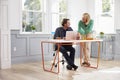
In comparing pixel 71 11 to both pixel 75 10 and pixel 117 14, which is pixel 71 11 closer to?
pixel 75 10

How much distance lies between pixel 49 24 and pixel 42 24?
221mm

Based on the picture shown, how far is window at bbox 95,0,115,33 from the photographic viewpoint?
689 cm

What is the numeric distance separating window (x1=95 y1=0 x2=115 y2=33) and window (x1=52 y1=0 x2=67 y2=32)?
114 centimetres

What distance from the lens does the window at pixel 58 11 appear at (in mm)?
6625

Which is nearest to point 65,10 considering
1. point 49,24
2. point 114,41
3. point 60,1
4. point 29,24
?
point 60,1

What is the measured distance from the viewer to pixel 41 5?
255 inches

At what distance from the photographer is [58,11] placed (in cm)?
678

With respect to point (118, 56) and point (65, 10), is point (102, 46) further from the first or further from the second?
point (65, 10)

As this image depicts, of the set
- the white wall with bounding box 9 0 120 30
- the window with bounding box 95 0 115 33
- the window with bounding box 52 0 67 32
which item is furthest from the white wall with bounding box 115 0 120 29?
the window with bounding box 52 0 67 32

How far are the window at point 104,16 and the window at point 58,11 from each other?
3.74 feet

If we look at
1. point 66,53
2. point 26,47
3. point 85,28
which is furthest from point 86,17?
point 26,47

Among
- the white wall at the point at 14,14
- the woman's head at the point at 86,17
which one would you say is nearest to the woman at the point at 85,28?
the woman's head at the point at 86,17

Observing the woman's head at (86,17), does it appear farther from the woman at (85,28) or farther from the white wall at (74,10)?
the white wall at (74,10)

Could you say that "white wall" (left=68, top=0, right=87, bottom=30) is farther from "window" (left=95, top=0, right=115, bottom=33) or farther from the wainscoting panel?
the wainscoting panel
